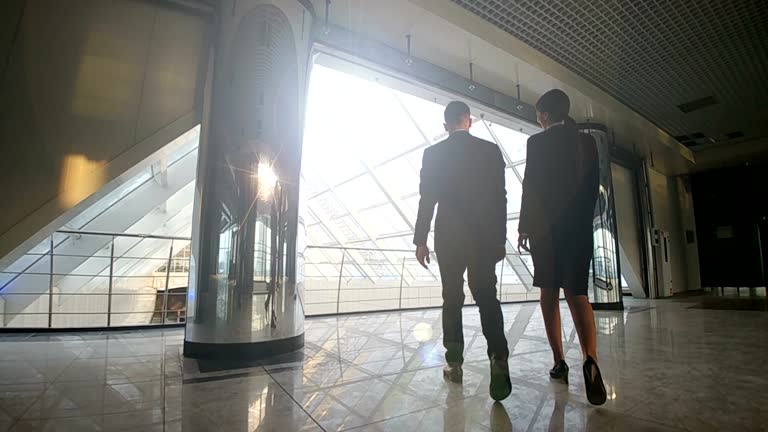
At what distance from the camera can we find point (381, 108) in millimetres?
6312

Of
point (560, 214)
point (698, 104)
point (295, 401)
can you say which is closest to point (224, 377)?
point (295, 401)

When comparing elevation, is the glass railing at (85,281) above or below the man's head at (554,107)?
below

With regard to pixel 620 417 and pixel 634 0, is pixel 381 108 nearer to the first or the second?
pixel 634 0

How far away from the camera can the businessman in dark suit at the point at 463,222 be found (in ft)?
3.86

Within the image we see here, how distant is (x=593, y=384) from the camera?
1006 millimetres

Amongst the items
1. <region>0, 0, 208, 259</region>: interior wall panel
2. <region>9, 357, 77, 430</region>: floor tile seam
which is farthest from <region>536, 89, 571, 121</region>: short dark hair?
<region>0, 0, 208, 259</region>: interior wall panel

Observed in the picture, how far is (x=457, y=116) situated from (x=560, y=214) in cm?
48

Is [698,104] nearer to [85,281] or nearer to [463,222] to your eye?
[463,222]

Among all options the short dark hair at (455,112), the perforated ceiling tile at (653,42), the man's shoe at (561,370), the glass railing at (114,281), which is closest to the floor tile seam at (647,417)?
the man's shoe at (561,370)

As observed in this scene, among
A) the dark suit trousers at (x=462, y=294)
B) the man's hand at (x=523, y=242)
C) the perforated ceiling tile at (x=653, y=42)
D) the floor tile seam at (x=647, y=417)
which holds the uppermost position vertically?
the perforated ceiling tile at (x=653, y=42)

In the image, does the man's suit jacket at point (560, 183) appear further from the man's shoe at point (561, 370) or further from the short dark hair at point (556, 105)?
the man's shoe at point (561, 370)

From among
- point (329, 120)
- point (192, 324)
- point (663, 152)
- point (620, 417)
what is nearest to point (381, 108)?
point (329, 120)

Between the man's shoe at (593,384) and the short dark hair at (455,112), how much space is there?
33.4 inches

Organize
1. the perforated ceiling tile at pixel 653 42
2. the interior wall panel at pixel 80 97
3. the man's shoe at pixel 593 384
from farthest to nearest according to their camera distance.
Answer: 1. the perforated ceiling tile at pixel 653 42
2. the interior wall panel at pixel 80 97
3. the man's shoe at pixel 593 384
